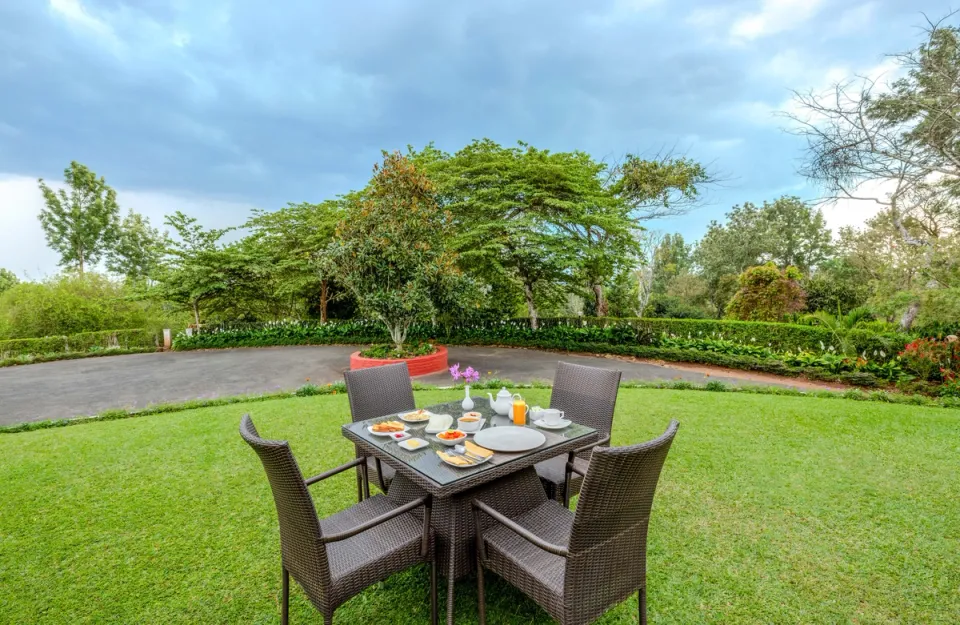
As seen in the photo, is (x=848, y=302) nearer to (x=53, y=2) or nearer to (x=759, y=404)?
(x=759, y=404)

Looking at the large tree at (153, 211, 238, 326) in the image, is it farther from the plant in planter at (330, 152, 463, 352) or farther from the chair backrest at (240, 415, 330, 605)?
the chair backrest at (240, 415, 330, 605)

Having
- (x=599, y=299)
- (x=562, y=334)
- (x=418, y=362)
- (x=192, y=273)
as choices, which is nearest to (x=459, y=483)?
(x=418, y=362)

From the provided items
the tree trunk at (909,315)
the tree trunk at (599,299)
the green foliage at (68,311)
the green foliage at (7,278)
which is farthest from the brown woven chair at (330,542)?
the green foliage at (7,278)

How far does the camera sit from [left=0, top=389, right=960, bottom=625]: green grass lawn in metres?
1.76

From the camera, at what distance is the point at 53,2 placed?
6.26 metres

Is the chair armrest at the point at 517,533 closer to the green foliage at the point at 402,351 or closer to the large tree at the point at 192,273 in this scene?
the green foliage at the point at 402,351

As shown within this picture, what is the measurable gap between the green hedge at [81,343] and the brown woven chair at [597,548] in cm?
1488

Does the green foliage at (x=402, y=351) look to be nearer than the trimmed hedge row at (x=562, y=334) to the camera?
No

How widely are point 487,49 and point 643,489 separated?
1067 cm

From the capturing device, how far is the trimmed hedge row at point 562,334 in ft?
A: 24.5

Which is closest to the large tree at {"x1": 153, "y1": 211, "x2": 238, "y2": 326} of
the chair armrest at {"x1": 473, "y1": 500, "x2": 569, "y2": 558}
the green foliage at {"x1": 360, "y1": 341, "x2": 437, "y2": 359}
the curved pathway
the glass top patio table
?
the curved pathway

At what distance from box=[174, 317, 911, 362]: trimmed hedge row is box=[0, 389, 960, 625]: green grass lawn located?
152 inches

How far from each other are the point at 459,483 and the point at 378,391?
1358mm

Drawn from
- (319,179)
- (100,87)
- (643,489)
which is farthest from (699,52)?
(100,87)
